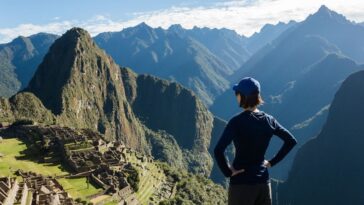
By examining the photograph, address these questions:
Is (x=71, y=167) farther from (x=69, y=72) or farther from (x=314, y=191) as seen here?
(x=314, y=191)

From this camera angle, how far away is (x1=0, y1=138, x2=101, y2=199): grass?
67.3 meters

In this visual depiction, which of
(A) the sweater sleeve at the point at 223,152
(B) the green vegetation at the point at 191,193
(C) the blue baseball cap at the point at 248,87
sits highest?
(C) the blue baseball cap at the point at 248,87

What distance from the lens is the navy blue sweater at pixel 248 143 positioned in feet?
32.4

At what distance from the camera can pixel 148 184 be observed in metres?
87.5

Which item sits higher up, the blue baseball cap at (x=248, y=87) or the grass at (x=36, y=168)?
the blue baseball cap at (x=248, y=87)

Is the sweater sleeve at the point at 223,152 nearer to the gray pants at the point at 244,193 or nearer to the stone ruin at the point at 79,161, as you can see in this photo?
the gray pants at the point at 244,193

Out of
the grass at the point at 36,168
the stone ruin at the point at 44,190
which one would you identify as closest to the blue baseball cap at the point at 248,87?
the stone ruin at the point at 44,190

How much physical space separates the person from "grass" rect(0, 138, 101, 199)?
55.2m

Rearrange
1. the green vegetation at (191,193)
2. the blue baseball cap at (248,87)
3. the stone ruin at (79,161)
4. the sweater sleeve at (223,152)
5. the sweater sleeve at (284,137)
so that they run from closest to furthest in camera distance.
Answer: the sweater sleeve at (223,152)
the blue baseball cap at (248,87)
the sweater sleeve at (284,137)
the stone ruin at (79,161)
the green vegetation at (191,193)

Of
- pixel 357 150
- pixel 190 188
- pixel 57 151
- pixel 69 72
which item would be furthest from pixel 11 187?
pixel 357 150

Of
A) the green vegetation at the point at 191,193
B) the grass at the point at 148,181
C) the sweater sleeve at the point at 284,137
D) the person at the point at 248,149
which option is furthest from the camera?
the green vegetation at the point at 191,193

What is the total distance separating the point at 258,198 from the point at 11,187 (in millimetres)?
41787

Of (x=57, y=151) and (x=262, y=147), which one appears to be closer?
(x=262, y=147)

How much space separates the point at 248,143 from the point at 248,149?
0.39 ft
